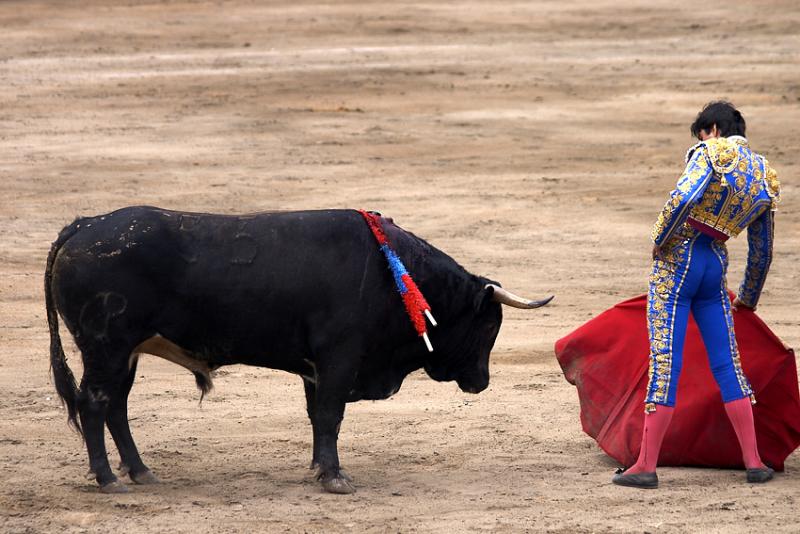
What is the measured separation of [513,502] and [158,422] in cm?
244

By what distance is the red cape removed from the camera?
7305 millimetres

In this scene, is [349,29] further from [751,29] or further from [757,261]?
[757,261]

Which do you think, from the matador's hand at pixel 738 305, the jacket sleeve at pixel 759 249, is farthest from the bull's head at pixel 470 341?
the jacket sleeve at pixel 759 249

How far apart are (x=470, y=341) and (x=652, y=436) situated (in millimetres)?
1177

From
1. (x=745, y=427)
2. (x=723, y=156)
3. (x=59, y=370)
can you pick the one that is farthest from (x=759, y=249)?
(x=59, y=370)

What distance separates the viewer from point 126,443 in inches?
281

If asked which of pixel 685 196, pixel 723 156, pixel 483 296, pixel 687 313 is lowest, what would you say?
pixel 483 296

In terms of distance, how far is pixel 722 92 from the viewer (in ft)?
62.7

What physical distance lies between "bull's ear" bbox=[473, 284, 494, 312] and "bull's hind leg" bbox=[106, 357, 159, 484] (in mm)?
1761

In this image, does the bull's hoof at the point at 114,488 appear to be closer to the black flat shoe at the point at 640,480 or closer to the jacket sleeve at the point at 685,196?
the black flat shoe at the point at 640,480

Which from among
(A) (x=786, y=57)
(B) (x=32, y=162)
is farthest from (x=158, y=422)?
(A) (x=786, y=57)

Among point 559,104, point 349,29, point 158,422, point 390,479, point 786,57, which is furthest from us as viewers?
point 349,29

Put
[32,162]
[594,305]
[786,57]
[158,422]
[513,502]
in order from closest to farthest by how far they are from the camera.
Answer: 1. [513,502]
2. [158,422]
3. [594,305]
4. [32,162]
5. [786,57]

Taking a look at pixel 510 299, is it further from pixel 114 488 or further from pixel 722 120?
pixel 114 488
